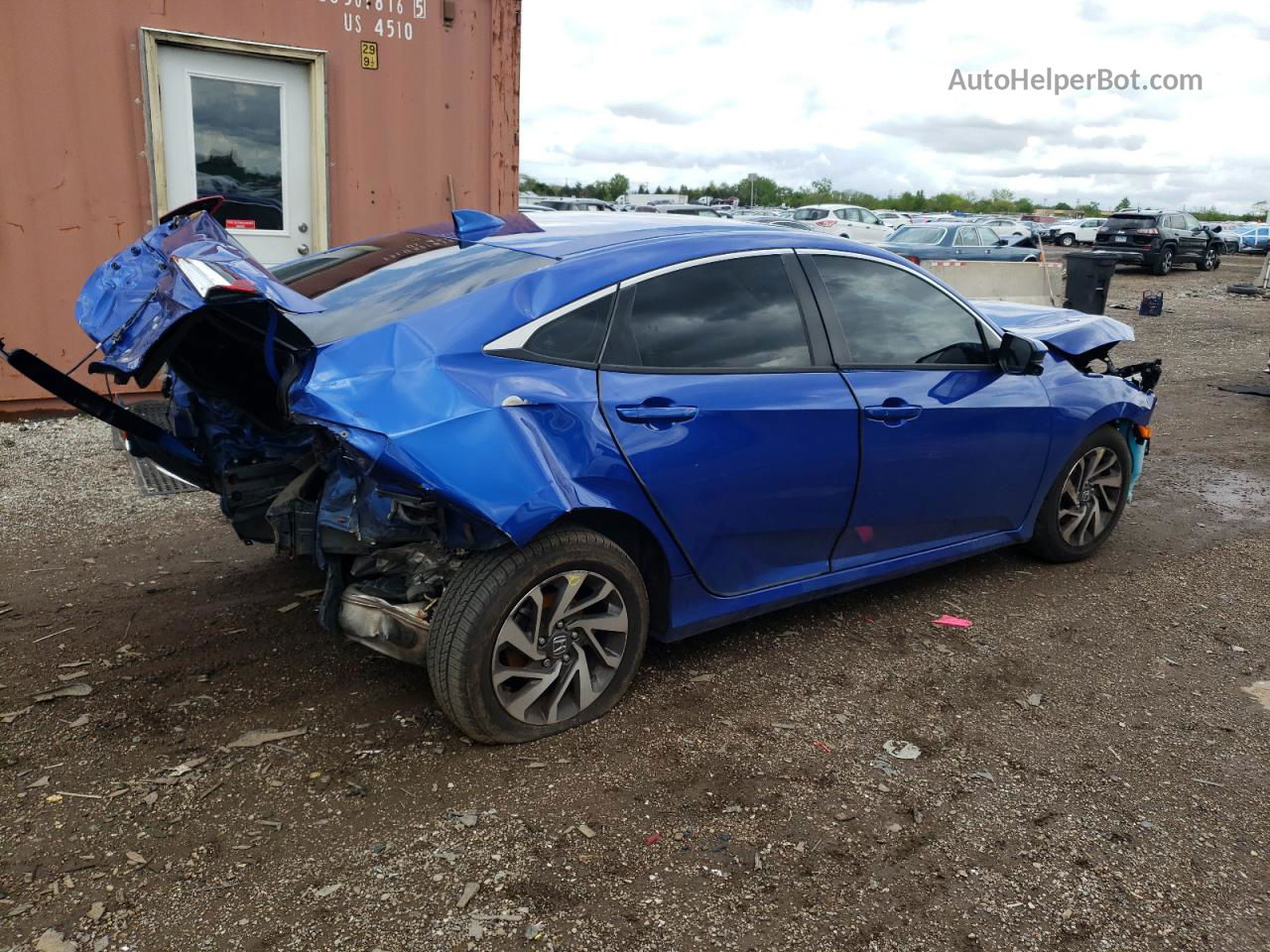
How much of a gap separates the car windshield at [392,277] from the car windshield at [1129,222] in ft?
89.0

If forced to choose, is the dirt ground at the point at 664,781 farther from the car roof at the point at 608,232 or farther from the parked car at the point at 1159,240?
the parked car at the point at 1159,240

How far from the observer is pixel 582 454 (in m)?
3.14

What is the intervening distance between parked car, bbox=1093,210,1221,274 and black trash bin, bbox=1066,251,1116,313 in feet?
41.7

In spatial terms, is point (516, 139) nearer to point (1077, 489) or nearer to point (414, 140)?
point (414, 140)

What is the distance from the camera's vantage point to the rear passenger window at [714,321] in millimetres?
3396

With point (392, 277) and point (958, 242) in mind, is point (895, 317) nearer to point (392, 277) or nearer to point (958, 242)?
point (392, 277)

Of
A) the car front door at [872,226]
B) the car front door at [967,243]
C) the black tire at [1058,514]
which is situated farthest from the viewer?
the car front door at [872,226]

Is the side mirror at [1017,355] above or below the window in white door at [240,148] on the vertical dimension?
below

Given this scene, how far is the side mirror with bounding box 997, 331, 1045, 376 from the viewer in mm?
4371

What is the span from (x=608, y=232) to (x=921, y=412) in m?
1.45

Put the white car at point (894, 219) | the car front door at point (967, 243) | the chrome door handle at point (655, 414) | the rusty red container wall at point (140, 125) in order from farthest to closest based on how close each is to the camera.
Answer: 1. the white car at point (894, 219)
2. the car front door at point (967, 243)
3. the rusty red container wall at point (140, 125)
4. the chrome door handle at point (655, 414)

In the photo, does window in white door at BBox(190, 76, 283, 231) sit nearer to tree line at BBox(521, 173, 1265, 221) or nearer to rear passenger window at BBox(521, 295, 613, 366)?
rear passenger window at BBox(521, 295, 613, 366)

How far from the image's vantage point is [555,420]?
3092 mm

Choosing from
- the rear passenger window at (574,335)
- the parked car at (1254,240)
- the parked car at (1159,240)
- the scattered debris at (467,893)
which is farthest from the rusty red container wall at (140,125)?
the parked car at (1254,240)
